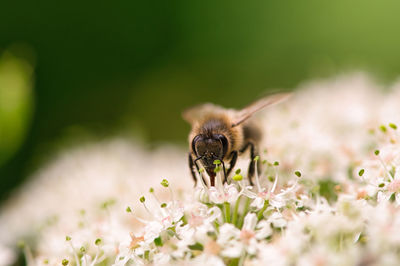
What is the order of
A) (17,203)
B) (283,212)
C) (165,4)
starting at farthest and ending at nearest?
(165,4)
(17,203)
(283,212)

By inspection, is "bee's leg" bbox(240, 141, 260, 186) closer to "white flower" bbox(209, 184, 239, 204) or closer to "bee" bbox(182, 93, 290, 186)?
"bee" bbox(182, 93, 290, 186)

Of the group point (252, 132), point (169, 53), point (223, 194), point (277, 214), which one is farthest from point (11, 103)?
point (169, 53)

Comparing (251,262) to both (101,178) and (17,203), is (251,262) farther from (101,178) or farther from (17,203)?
(17,203)

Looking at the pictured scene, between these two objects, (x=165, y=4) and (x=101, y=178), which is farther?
(x=165, y=4)

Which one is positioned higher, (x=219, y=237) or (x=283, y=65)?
(x=283, y=65)

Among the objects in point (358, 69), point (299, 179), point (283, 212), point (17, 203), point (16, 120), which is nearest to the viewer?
point (283, 212)

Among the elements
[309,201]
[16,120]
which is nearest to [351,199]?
[309,201]
